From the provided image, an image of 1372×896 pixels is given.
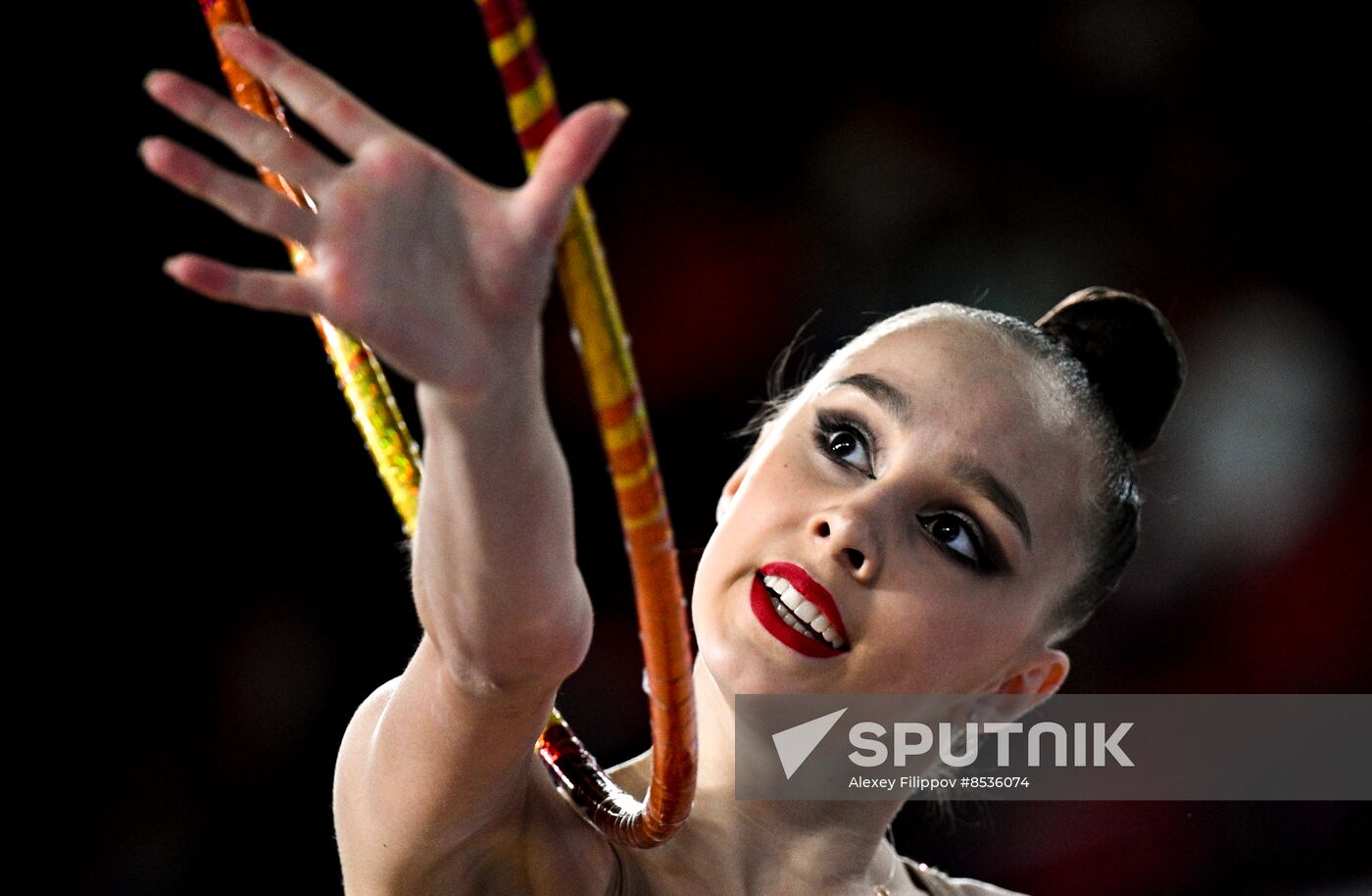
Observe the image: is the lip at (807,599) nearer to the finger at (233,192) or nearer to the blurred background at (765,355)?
the finger at (233,192)

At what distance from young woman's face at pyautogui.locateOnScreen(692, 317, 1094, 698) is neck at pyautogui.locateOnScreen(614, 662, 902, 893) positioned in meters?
0.07

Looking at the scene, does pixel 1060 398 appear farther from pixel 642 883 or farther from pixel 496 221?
pixel 496 221

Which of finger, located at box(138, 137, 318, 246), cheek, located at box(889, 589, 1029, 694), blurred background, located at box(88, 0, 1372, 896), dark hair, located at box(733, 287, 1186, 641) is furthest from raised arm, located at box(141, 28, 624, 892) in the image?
blurred background, located at box(88, 0, 1372, 896)

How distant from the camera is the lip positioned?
1143mm

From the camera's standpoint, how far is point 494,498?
78cm

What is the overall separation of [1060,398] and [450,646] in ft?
2.34

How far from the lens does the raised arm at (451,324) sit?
0.70m

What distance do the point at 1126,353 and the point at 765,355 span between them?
42.4 inches

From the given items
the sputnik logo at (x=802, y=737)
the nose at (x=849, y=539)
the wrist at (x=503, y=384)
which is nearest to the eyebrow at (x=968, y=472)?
the nose at (x=849, y=539)

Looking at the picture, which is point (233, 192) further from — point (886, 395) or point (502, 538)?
point (886, 395)

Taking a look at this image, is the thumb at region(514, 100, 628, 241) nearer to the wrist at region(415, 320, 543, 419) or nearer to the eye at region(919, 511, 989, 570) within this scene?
the wrist at region(415, 320, 543, 419)

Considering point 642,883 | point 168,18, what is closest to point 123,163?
point 168,18

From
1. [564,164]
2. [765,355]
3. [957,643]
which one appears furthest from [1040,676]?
[765,355]

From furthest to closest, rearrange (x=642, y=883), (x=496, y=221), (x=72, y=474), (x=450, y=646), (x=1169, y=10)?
(x=1169, y=10), (x=72, y=474), (x=642, y=883), (x=450, y=646), (x=496, y=221)
